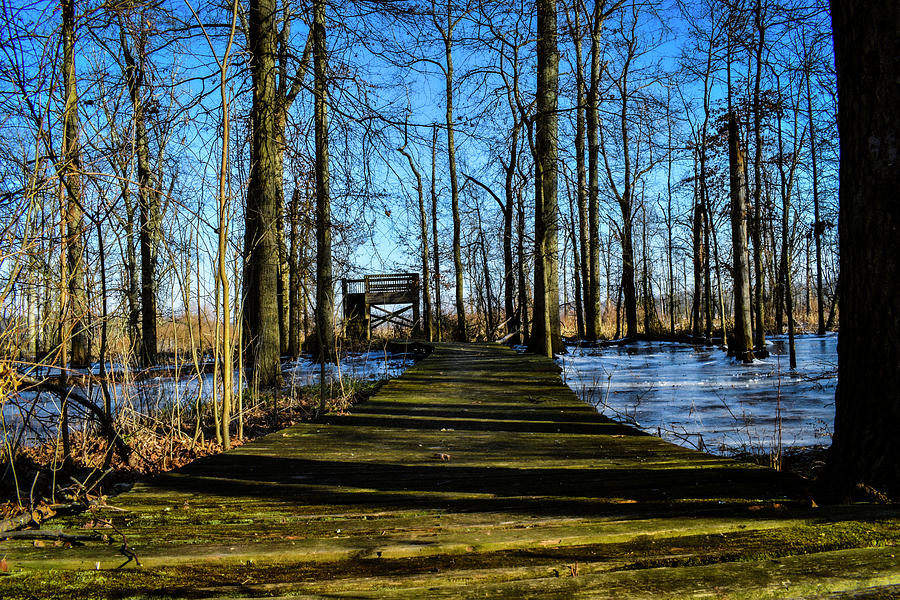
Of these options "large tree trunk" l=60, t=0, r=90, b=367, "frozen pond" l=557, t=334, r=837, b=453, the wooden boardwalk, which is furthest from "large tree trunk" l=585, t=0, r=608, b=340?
"large tree trunk" l=60, t=0, r=90, b=367

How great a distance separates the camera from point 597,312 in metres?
16.1

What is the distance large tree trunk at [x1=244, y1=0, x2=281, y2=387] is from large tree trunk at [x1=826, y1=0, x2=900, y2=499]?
17.6 feet

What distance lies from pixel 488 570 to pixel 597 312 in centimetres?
1509

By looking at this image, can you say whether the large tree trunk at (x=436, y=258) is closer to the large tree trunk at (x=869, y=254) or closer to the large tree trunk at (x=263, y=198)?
the large tree trunk at (x=263, y=198)

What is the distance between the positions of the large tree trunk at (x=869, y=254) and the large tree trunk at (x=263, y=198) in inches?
211

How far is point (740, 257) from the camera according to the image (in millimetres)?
11719

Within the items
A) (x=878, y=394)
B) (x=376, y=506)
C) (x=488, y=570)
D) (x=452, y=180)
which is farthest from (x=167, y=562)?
(x=452, y=180)

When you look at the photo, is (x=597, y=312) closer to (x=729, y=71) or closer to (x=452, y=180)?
(x=452, y=180)

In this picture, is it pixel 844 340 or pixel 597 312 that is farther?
pixel 597 312

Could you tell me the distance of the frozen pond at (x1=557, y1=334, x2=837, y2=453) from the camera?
17.3 ft

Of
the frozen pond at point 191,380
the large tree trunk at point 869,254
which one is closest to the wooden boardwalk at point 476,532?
the large tree trunk at point 869,254

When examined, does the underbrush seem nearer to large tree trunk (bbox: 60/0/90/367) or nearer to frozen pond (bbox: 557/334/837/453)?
large tree trunk (bbox: 60/0/90/367)

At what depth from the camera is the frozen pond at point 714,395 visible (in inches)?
208

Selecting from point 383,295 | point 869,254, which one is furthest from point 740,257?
point 383,295
